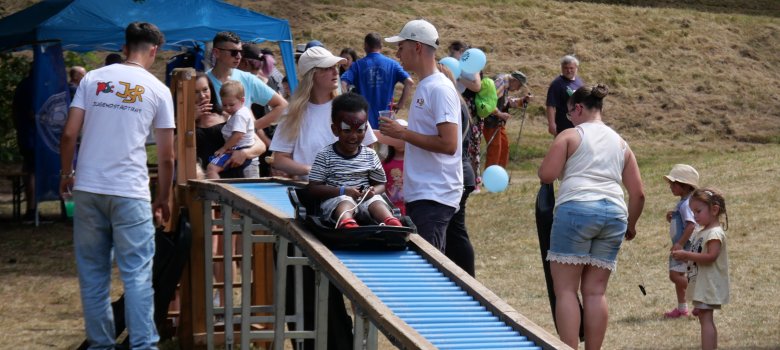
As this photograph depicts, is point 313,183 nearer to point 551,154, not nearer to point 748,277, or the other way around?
point 551,154

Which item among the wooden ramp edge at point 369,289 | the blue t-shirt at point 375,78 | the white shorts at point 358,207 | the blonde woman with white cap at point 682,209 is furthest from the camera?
the blue t-shirt at point 375,78

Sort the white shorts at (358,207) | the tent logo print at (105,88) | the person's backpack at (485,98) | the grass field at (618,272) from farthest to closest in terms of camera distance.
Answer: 1. the person's backpack at (485,98)
2. the grass field at (618,272)
3. the tent logo print at (105,88)
4. the white shorts at (358,207)

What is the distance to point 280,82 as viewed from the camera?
12.7 m

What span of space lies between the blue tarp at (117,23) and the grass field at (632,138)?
2.11 meters

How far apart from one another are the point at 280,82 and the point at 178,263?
18.7ft

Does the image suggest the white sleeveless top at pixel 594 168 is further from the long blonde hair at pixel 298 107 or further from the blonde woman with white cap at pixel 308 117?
the long blonde hair at pixel 298 107

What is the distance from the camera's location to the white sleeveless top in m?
6.48

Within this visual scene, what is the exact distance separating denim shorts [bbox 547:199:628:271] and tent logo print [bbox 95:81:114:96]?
2527 millimetres

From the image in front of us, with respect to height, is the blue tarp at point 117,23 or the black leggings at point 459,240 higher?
the blue tarp at point 117,23

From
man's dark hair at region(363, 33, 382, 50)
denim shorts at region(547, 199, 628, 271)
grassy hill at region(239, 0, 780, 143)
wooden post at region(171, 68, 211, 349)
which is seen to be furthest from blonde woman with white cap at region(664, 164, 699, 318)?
grassy hill at region(239, 0, 780, 143)

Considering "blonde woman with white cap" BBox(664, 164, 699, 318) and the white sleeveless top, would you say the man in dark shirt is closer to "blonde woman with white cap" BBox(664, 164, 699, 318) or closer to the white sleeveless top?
"blonde woman with white cap" BBox(664, 164, 699, 318)

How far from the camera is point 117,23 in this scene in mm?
12359

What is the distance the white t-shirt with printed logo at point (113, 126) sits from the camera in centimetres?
628

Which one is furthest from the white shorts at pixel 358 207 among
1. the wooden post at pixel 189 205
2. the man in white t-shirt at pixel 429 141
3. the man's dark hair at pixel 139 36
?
the wooden post at pixel 189 205
